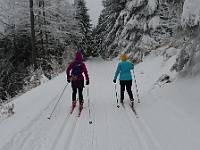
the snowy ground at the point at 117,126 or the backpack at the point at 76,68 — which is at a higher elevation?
the backpack at the point at 76,68

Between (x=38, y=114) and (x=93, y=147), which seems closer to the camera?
(x=93, y=147)

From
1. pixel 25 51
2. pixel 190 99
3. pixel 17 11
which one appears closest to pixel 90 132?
pixel 190 99

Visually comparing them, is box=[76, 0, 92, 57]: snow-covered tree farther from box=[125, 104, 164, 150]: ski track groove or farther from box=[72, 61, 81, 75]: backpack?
box=[125, 104, 164, 150]: ski track groove

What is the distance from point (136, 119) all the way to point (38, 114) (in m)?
3.07

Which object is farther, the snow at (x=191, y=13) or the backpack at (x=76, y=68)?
the backpack at (x=76, y=68)

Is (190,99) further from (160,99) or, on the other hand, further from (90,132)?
(90,132)

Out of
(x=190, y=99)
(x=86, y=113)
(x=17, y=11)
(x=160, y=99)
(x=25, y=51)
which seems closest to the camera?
(x=190, y=99)

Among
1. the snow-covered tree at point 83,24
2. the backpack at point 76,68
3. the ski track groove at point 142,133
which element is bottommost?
the ski track groove at point 142,133

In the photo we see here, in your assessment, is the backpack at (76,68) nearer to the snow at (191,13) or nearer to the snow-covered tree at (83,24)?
the snow at (191,13)

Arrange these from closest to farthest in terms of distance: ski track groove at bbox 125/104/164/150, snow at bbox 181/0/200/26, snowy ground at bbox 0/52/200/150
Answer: ski track groove at bbox 125/104/164/150 < snowy ground at bbox 0/52/200/150 < snow at bbox 181/0/200/26

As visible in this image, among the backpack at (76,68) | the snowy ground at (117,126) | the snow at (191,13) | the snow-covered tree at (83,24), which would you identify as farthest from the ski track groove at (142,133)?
the snow-covered tree at (83,24)

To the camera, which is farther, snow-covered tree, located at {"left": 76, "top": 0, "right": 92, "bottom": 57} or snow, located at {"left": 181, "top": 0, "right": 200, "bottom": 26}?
snow-covered tree, located at {"left": 76, "top": 0, "right": 92, "bottom": 57}

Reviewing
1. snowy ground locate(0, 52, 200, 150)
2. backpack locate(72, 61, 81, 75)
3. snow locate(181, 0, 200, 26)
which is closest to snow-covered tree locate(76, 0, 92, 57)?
backpack locate(72, 61, 81, 75)

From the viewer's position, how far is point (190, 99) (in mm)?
6746
